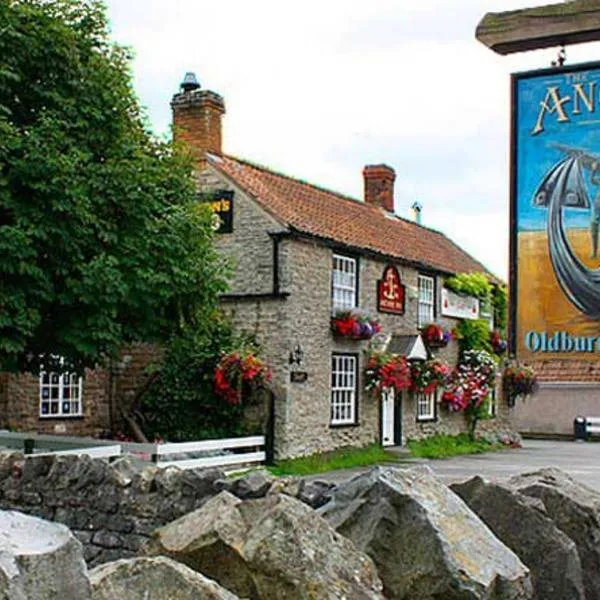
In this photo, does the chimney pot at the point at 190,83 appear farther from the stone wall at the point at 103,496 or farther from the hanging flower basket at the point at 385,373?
the stone wall at the point at 103,496

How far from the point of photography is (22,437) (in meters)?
17.5

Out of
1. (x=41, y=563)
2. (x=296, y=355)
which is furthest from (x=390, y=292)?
(x=41, y=563)

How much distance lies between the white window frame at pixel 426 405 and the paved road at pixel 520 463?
55.2 inches

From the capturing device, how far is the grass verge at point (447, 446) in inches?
1010

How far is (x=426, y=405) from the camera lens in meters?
27.3

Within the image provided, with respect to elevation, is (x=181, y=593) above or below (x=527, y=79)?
below

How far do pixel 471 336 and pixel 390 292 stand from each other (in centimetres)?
465

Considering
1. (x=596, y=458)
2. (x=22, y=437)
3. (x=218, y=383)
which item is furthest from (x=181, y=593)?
(x=596, y=458)

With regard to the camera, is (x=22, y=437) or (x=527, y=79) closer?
(x=527, y=79)

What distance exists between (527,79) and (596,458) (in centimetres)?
2394

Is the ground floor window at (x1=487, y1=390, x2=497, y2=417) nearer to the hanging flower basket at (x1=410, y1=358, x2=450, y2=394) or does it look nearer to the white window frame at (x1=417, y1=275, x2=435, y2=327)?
the white window frame at (x1=417, y1=275, x2=435, y2=327)

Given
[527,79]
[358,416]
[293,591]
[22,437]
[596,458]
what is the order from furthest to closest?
[596,458], [358,416], [22,437], [293,591], [527,79]

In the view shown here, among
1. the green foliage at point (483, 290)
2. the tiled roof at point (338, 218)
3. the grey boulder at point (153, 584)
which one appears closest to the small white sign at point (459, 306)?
the green foliage at point (483, 290)

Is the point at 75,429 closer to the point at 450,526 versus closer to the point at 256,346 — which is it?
the point at 256,346
